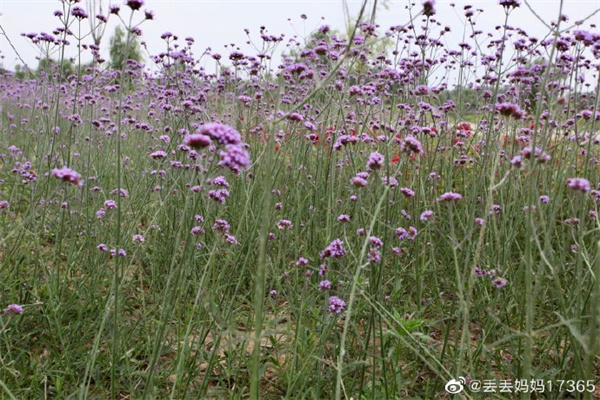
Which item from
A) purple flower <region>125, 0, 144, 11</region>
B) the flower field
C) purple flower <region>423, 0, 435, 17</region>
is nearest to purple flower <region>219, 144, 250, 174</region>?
the flower field

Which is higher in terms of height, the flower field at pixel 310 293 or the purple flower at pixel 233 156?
the purple flower at pixel 233 156

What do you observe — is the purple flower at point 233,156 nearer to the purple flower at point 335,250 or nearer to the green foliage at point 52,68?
the purple flower at point 335,250

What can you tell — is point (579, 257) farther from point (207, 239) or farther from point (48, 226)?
point (48, 226)

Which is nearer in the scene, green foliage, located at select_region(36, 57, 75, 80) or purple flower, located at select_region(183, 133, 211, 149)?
purple flower, located at select_region(183, 133, 211, 149)

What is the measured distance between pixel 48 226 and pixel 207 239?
1347 millimetres

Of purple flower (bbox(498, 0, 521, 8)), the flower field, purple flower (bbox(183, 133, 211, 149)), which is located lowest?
the flower field

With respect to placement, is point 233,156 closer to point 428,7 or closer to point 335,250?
point 335,250

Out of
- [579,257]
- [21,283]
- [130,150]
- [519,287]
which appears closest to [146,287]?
[21,283]

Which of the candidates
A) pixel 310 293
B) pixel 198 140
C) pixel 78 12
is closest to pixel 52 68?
pixel 78 12

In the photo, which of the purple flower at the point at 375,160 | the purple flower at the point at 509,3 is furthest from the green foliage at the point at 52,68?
Result: the purple flower at the point at 509,3

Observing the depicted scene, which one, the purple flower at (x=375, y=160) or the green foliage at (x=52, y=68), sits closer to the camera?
the purple flower at (x=375, y=160)

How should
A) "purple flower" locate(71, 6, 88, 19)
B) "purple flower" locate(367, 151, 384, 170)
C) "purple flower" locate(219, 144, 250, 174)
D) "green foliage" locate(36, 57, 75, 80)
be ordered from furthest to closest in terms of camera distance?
"green foliage" locate(36, 57, 75, 80)
"purple flower" locate(71, 6, 88, 19)
"purple flower" locate(367, 151, 384, 170)
"purple flower" locate(219, 144, 250, 174)

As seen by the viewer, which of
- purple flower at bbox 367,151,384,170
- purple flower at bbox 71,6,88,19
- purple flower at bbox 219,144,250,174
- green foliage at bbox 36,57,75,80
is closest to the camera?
purple flower at bbox 219,144,250,174

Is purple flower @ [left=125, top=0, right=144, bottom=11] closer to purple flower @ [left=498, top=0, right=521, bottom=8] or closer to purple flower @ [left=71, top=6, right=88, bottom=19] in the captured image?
purple flower @ [left=71, top=6, right=88, bottom=19]
